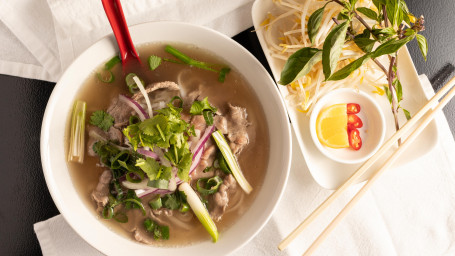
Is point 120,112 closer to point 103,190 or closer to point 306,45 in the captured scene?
point 103,190

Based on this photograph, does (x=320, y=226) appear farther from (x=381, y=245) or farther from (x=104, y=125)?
(x=104, y=125)

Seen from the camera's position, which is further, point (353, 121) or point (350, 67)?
point (353, 121)

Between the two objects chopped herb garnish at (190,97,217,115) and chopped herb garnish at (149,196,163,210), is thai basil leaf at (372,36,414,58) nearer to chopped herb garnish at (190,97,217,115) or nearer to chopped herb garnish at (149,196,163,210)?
chopped herb garnish at (190,97,217,115)

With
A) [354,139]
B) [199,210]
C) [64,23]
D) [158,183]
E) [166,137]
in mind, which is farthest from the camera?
[354,139]

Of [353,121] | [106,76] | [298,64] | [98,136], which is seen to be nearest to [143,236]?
[98,136]

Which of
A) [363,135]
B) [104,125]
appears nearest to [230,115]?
[104,125]

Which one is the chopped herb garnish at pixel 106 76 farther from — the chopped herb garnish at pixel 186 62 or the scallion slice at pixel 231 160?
the scallion slice at pixel 231 160
